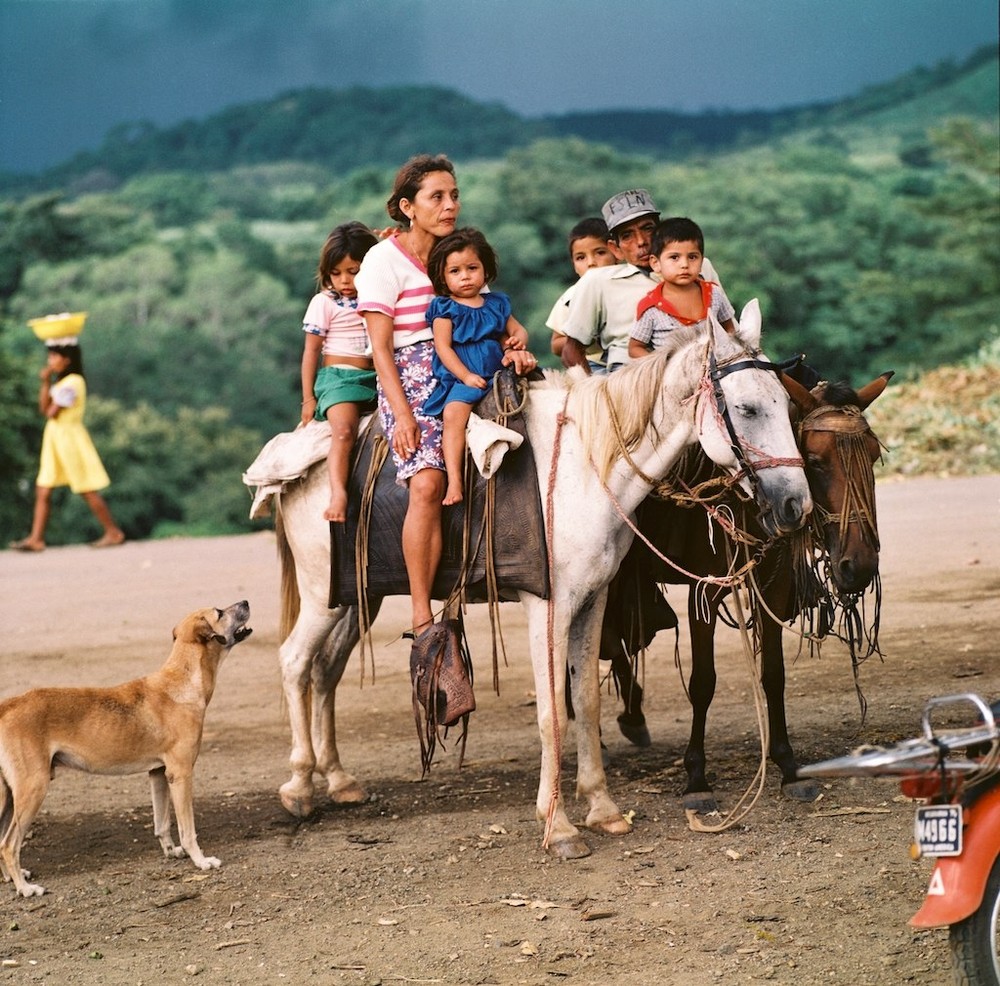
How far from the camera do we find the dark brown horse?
559 centimetres

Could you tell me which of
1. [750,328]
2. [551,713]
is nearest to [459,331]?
[750,328]

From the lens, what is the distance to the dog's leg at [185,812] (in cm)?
580

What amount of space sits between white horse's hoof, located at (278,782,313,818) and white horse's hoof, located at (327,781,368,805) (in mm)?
203

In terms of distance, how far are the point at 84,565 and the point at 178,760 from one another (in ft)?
29.1

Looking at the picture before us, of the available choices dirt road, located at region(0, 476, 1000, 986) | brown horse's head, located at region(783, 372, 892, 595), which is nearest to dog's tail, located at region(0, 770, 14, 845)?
dirt road, located at region(0, 476, 1000, 986)

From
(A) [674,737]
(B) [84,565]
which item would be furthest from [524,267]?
(A) [674,737]

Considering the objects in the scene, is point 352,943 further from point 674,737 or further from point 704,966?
point 674,737

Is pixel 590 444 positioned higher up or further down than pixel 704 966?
higher up

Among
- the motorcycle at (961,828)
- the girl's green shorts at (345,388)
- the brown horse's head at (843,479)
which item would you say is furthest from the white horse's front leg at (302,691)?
the motorcycle at (961,828)

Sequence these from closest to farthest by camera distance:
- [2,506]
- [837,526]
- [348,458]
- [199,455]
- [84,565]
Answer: [837,526], [348,458], [84,565], [2,506], [199,455]

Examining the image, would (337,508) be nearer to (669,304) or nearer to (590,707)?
(590,707)

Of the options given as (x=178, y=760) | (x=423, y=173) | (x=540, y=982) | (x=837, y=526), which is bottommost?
(x=540, y=982)

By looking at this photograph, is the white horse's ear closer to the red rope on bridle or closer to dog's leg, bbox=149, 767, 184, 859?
the red rope on bridle

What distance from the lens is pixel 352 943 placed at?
4.94 m
